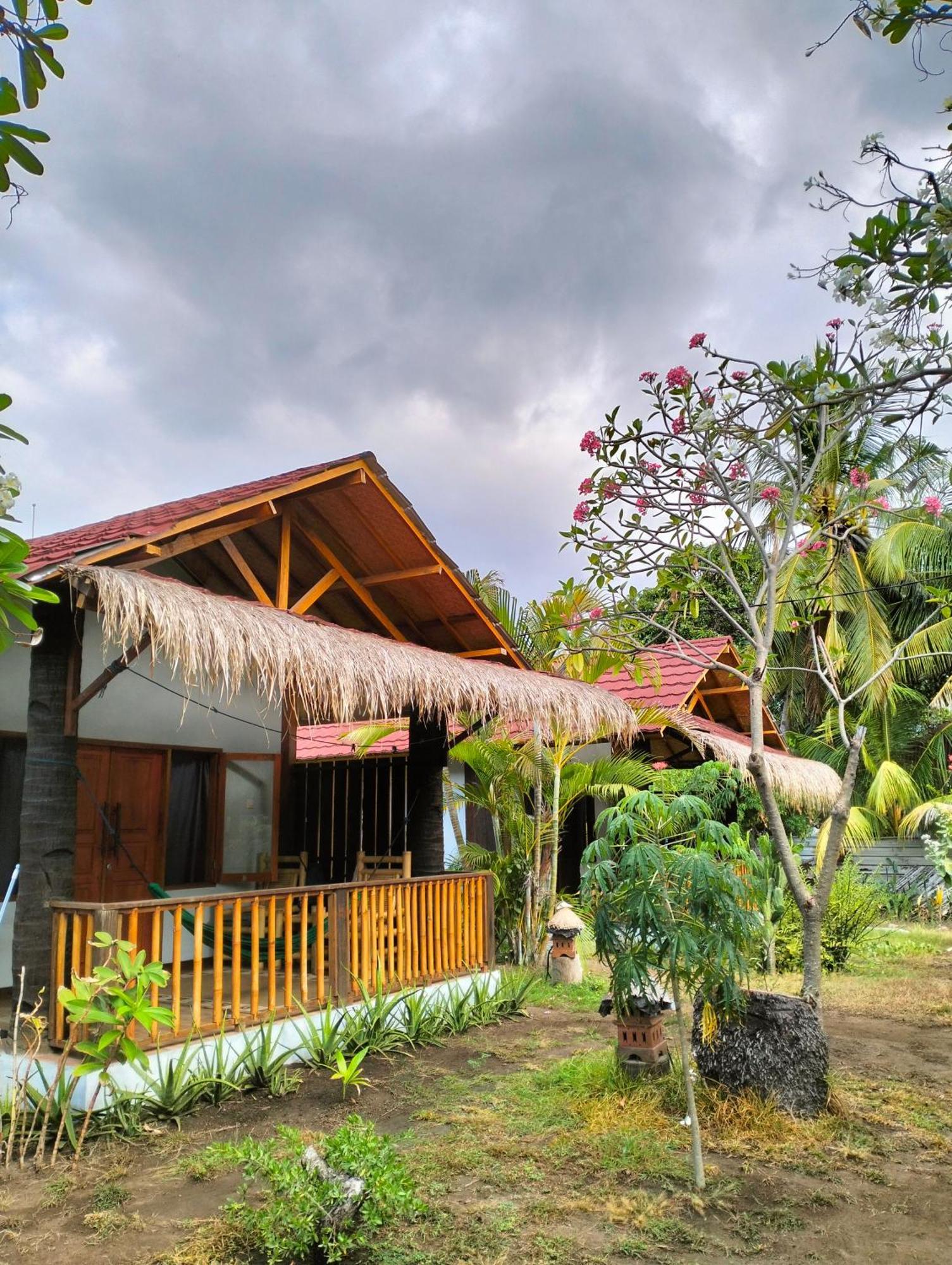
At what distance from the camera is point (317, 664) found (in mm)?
6027

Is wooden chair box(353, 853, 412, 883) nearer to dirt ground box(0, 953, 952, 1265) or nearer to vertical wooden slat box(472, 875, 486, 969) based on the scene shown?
vertical wooden slat box(472, 875, 486, 969)

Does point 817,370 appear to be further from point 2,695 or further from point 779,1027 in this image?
point 2,695

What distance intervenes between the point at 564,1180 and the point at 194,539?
4190mm

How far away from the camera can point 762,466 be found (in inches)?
229

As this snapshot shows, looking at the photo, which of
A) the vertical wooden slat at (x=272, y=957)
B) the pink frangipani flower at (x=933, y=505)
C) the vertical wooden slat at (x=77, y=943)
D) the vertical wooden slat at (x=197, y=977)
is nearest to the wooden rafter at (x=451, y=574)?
the vertical wooden slat at (x=272, y=957)

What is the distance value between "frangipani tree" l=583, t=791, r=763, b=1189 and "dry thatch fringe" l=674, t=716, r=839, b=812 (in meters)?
5.51

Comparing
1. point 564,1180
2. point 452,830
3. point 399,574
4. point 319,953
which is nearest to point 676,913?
point 564,1180

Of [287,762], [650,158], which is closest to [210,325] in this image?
[287,762]

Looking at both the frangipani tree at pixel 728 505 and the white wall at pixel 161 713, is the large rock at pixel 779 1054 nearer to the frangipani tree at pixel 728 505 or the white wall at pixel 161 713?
the frangipani tree at pixel 728 505

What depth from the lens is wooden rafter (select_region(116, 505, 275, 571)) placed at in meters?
5.73

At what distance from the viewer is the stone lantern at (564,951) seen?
8797mm

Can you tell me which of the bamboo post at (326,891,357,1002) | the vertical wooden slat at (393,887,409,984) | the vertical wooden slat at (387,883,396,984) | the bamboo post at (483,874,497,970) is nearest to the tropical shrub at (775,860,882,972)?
the bamboo post at (483,874,497,970)

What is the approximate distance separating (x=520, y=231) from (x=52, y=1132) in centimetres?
711

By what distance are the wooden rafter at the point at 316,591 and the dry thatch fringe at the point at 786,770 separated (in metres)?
4.24
